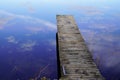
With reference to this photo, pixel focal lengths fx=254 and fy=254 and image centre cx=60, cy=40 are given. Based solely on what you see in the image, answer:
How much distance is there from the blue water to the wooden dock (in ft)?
10.0

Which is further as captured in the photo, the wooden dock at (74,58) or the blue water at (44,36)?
the blue water at (44,36)

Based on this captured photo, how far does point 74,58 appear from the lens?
55.8 ft

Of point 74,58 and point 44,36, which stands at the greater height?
point 74,58

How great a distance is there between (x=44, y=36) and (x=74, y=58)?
12709mm

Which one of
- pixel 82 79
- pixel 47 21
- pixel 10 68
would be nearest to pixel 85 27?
pixel 47 21

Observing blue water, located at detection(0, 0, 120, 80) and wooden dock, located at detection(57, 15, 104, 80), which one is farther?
blue water, located at detection(0, 0, 120, 80)

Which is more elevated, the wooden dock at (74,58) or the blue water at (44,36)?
the wooden dock at (74,58)

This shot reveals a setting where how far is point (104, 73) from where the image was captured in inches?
841

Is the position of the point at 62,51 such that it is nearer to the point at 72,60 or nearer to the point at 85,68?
the point at 72,60

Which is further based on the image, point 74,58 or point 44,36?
point 44,36

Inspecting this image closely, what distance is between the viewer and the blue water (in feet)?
71.2

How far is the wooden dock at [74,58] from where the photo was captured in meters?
14.6

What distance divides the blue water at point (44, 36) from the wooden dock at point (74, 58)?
3058 mm

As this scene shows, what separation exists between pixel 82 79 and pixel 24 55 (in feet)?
36.5
